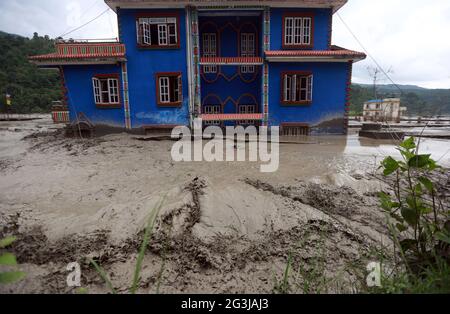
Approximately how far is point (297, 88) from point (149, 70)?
26.1 feet

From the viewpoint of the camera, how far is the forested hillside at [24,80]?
3894 centimetres

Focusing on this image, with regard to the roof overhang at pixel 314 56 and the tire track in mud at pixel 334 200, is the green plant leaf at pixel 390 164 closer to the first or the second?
the tire track in mud at pixel 334 200

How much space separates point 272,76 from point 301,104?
7.19 feet

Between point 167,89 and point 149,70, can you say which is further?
point 167,89

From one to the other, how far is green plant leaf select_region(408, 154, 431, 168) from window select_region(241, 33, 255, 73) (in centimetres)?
1384

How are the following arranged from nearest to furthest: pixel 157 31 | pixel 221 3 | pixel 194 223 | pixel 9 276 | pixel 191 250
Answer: pixel 9 276 → pixel 191 250 → pixel 194 223 → pixel 221 3 → pixel 157 31

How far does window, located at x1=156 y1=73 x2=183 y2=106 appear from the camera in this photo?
1329 centimetres

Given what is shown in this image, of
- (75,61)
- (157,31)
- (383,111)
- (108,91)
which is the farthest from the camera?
(108,91)

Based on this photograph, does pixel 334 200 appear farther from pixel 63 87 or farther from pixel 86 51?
pixel 63 87

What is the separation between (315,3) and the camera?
12727 mm

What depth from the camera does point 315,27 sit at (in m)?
13.4

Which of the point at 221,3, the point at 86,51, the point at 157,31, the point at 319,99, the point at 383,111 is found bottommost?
the point at 383,111

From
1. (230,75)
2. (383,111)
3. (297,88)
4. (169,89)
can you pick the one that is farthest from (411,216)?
(230,75)

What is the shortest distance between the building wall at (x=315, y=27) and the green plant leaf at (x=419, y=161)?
13.0 metres
